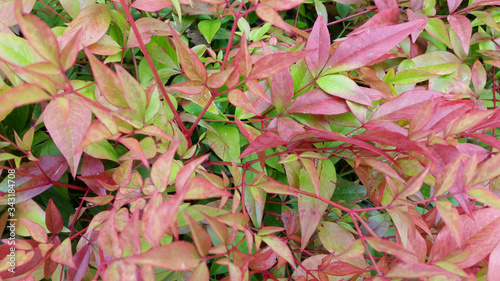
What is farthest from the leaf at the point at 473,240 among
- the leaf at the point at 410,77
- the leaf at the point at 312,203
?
the leaf at the point at 410,77

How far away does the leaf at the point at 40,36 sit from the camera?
0.96 feet

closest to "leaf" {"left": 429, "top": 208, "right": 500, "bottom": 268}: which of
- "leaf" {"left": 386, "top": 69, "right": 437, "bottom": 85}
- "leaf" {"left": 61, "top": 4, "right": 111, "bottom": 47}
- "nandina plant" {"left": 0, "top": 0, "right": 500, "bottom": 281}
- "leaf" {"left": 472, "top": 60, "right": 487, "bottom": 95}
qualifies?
"nandina plant" {"left": 0, "top": 0, "right": 500, "bottom": 281}

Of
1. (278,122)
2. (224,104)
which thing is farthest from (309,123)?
(224,104)

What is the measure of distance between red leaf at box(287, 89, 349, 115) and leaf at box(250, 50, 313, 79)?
0.41 ft

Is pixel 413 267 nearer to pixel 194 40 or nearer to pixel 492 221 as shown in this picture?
pixel 492 221

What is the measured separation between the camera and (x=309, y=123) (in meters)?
0.54

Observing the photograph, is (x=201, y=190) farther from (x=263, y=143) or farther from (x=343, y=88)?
(x=343, y=88)

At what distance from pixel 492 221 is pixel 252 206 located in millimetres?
329

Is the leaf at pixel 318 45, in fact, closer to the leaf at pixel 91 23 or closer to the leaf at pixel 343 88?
the leaf at pixel 343 88

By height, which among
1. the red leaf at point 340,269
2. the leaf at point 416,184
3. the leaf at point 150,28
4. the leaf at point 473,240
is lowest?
the red leaf at point 340,269

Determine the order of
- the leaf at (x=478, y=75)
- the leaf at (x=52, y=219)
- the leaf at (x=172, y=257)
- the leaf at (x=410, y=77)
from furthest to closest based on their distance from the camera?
the leaf at (x=478, y=75), the leaf at (x=410, y=77), the leaf at (x=52, y=219), the leaf at (x=172, y=257)

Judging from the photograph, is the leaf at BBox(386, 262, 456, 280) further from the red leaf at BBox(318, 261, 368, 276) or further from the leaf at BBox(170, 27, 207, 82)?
the leaf at BBox(170, 27, 207, 82)

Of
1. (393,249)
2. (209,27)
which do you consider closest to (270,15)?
(393,249)

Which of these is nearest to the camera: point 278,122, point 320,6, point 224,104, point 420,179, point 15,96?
point 15,96
